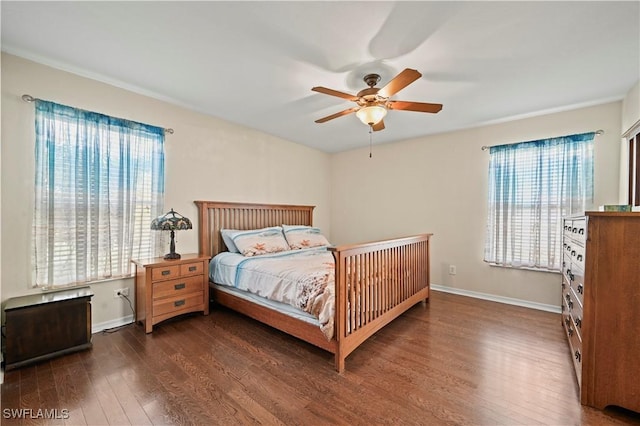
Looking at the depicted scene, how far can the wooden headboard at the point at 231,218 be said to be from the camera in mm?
3431

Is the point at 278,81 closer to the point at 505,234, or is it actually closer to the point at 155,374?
the point at 155,374

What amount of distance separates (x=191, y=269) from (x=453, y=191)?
3793 millimetres

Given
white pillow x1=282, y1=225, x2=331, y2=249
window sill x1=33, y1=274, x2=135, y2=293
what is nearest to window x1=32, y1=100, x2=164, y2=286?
window sill x1=33, y1=274, x2=135, y2=293

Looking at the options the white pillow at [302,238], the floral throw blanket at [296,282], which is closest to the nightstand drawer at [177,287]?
the floral throw blanket at [296,282]

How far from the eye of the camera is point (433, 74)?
2402 millimetres

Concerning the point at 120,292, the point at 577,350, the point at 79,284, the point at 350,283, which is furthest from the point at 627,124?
the point at 79,284

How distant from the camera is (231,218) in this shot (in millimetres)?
3783

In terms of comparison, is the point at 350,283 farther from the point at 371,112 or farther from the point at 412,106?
the point at 412,106

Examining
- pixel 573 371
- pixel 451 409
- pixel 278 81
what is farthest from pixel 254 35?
pixel 573 371

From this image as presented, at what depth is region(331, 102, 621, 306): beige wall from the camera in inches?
121

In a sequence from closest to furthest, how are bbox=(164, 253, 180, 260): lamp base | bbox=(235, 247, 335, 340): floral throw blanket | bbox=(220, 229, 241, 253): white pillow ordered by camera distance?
1. bbox=(235, 247, 335, 340): floral throw blanket
2. bbox=(164, 253, 180, 260): lamp base
3. bbox=(220, 229, 241, 253): white pillow

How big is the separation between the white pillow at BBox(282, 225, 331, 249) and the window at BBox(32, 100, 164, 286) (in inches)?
66.3

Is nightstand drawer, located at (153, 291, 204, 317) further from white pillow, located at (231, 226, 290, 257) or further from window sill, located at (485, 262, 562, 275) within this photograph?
window sill, located at (485, 262, 562, 275)

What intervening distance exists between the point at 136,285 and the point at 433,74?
3692mm
